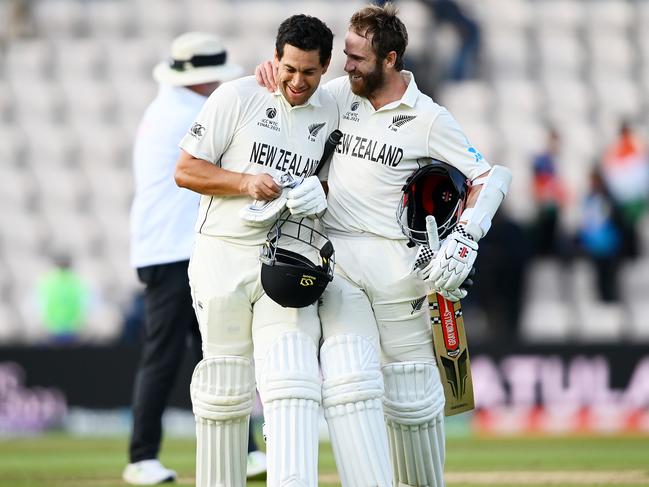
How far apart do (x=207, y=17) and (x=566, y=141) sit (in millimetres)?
4202

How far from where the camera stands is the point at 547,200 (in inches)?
476

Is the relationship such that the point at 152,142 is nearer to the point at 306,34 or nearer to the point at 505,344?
the point at 306,34

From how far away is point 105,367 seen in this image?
11.3 meters

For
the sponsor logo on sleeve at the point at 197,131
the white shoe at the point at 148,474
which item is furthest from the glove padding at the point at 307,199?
the white shoe at the point at 148,474

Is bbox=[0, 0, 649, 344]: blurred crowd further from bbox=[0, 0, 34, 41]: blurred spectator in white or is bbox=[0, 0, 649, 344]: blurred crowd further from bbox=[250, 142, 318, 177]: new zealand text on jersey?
bbox=[250, 142, 318, 177]: new zealand text on jersey

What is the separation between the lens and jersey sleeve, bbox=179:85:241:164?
16.3 feet

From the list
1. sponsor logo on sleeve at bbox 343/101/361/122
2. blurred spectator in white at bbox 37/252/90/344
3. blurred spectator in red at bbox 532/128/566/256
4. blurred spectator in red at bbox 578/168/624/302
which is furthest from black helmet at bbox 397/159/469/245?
blurred spectator in white at bbox 37/252/90/344

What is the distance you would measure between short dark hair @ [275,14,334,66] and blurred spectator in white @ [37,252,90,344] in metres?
8.25

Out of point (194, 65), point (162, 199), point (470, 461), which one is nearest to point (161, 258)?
point (162, 199)

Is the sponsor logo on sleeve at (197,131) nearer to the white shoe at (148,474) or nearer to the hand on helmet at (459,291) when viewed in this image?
the hand on helmet at (459,291)

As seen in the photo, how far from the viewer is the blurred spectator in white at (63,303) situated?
12.8 m

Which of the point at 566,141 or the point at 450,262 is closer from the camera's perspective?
the point at 450,262

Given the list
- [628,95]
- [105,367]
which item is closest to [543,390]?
[105,367]

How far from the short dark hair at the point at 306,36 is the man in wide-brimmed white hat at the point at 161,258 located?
1.85 meters
